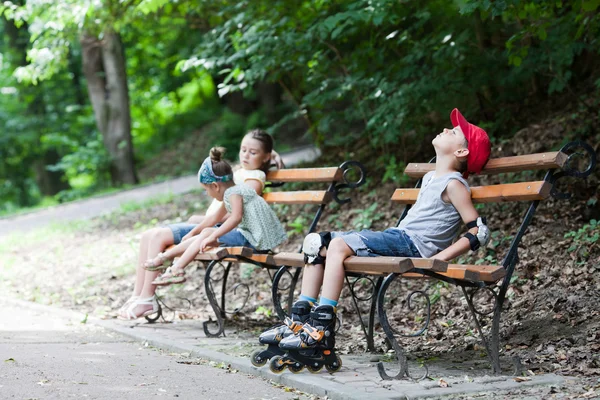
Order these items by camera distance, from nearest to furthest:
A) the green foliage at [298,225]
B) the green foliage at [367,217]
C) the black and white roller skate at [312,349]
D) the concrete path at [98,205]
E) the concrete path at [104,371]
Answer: the concrete path at [104,371] < the black and white roller skate at [312,349] < the green foliage at [367,217] < the green foliage at [298,225] < the concrete path at [98,205]

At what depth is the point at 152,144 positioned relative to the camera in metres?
26.3

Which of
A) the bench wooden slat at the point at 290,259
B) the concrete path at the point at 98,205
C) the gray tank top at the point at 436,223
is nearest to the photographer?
the gray tank top at the point at 436,223

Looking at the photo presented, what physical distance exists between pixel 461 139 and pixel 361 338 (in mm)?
1636

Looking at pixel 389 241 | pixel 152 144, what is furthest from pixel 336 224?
pixel 152 144

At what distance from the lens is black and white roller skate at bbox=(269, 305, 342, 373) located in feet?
14.5

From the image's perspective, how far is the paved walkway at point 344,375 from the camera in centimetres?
402

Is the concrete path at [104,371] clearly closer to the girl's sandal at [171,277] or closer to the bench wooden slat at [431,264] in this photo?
the girl's sandal at [171,277]

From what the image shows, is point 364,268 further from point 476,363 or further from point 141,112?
point 141,112

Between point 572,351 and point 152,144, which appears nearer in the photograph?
point 572,351

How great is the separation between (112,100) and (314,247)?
46.1 feet

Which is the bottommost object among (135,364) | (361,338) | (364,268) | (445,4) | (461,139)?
(361,338)

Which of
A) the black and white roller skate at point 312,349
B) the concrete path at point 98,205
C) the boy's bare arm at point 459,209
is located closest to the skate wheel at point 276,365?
the black and white roller skate at point 312,349

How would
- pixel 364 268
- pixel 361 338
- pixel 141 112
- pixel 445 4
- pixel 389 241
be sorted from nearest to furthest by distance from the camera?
1. pixel 364 268
2. pixel 389 241
3. pixel 361 338
4. pixel 445 4
5. pixel 141 112

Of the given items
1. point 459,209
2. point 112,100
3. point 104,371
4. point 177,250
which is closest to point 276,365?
point 104,371
